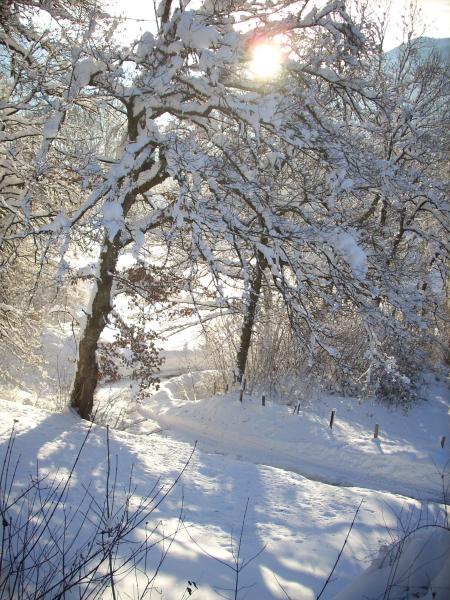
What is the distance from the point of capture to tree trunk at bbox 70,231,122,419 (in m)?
7.18

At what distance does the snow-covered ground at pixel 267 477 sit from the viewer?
3.18 metres

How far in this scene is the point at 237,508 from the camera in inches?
183

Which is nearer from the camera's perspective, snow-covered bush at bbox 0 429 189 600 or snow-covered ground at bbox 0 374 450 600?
snow-covered bush at bbox 0 429 189 600

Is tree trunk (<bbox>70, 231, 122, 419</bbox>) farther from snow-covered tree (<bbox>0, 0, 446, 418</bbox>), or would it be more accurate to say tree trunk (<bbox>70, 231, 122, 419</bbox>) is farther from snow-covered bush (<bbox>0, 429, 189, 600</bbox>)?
snow-covered bush (<bbox>0, 429, 189, 600</bbox>)

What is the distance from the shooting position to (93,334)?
7664mm

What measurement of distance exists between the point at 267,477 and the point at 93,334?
3718 mm

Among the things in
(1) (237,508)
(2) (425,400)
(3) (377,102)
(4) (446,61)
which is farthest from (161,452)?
(4) (446,61)

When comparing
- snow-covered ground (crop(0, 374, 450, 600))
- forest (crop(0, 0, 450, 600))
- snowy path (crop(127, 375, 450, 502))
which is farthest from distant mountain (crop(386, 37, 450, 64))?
snowy path (crop(127, 375, 450, 502))

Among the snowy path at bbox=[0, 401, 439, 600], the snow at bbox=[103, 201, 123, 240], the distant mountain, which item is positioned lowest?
the snowy path at bbox=[0, 401, 439, 600]

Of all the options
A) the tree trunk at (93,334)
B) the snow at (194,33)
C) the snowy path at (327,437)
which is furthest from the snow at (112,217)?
the snowy path at (327,437)

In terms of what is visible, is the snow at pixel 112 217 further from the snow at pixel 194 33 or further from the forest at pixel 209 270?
the snow at pixel 194 33

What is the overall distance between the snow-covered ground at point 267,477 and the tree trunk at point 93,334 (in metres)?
0.58

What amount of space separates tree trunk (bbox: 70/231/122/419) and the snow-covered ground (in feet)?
1.90

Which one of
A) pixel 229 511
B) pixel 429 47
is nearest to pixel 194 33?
pixel 229 511
